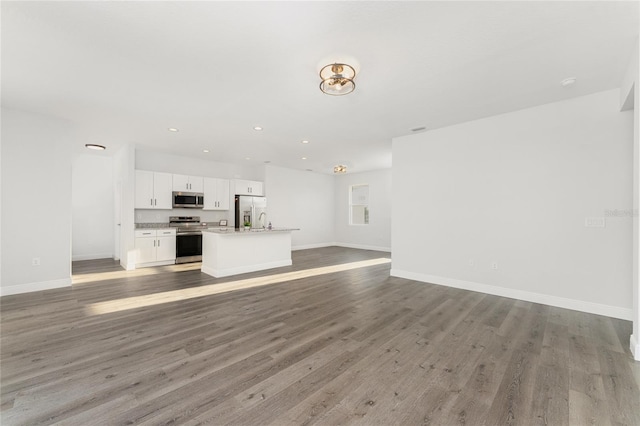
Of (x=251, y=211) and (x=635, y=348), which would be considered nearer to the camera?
(x=635, y=348)

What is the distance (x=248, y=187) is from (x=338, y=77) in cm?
594

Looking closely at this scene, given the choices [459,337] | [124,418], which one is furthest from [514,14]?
[124,418]

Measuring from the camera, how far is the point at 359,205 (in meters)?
10.1

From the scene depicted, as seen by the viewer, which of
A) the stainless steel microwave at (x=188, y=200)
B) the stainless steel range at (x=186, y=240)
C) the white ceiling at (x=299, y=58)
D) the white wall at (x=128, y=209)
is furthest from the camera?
the stainless steel microwave at (x=188, y=200)

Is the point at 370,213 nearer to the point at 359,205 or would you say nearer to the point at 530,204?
the point at 359,205

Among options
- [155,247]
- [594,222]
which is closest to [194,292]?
[155,247]

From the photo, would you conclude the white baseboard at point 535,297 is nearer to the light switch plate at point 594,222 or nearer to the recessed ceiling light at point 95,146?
the light switch plate at point 594,222

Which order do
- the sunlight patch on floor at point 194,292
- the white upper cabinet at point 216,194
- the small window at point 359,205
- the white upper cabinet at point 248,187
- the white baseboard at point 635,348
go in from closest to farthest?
the white baseboard at point 635,348 → the sunlight patch on floor at point 194,292 → the white upper cabinet at point 216,194 → the white upper cabinet at point 248,187 → the small window at point 359,205

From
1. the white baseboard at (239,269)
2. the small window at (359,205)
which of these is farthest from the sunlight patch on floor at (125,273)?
the small window at (359,205)

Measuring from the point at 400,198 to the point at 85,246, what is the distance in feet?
27.2

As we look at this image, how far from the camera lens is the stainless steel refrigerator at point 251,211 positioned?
311 inches

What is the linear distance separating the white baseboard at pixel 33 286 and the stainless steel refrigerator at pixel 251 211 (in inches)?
155

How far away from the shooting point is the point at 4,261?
397cm

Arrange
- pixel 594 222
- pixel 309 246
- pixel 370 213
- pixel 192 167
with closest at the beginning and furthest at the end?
pixel 594 222 → pixel 192 167 → pixel 370 213 → pixel 309 246
